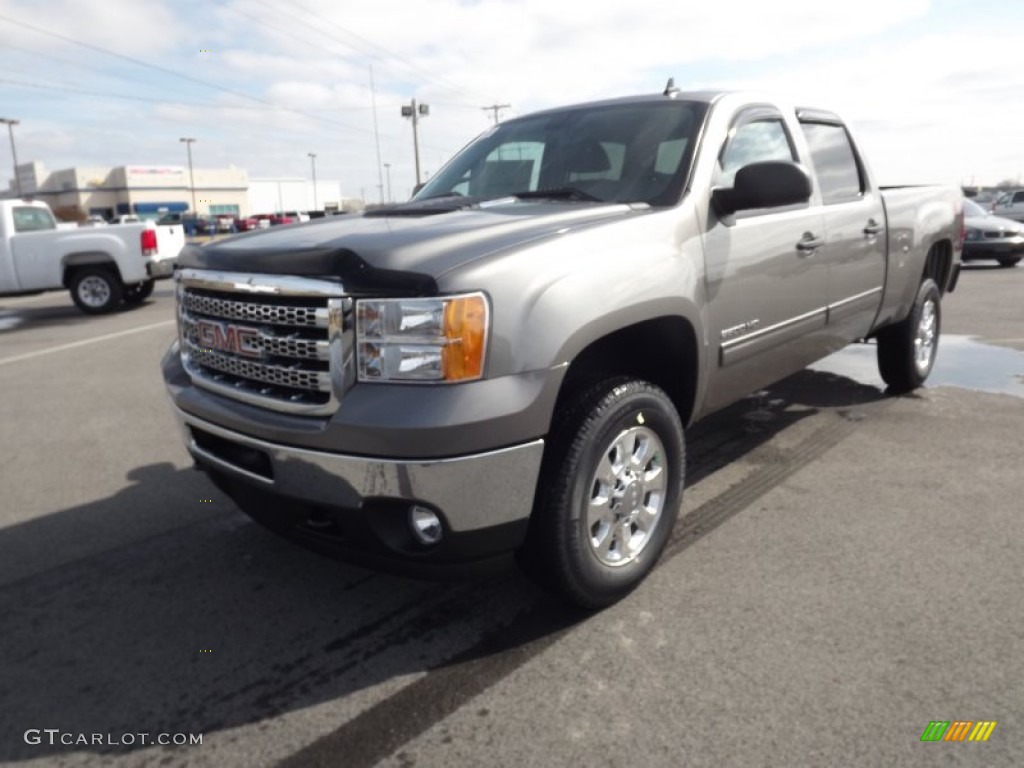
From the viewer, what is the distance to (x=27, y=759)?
228 centimetres

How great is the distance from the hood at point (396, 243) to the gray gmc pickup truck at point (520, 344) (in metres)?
0.01

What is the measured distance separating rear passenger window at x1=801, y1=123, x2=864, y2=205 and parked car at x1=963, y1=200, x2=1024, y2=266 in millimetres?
12319

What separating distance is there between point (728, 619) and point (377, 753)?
4.28ft

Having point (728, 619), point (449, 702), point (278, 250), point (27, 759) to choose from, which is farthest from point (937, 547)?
point (27, 759)

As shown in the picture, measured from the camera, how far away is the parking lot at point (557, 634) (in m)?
2.27

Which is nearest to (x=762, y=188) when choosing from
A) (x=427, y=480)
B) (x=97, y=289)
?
(x=427, y=480)

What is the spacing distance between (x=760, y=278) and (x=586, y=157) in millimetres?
989

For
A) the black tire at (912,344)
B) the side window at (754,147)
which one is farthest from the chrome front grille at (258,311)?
the black tire at (912,344)

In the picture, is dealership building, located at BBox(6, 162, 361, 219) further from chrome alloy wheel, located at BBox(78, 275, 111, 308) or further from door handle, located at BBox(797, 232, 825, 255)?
door handle, located at BBox(797, 232, 825, 255)

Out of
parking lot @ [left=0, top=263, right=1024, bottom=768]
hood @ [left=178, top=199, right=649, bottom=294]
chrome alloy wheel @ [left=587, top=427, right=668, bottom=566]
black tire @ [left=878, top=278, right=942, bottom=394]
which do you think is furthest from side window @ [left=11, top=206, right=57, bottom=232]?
chrome alloy wheel @ [left=587, top=427, right=668, bottom=566]

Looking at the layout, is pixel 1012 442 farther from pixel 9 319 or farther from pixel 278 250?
pixel 9 319

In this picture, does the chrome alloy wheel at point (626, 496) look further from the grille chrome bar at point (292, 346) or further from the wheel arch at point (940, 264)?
the wheel arch at point (940, 264)

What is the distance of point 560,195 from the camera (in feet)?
11.6

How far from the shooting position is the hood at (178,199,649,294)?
2.40 m
